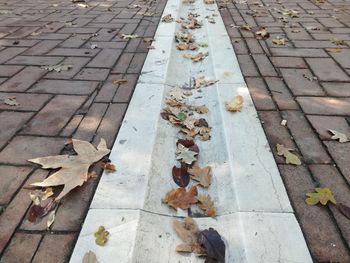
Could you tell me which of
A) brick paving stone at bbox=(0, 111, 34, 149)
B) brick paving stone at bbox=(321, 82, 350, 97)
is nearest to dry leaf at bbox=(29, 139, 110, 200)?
brick paving stone at bbox=(0, 111, 34, 149)

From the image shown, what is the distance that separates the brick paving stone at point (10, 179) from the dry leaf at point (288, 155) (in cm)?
138

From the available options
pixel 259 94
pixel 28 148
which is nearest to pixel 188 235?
pixel 28 148

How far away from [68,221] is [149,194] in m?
0.40

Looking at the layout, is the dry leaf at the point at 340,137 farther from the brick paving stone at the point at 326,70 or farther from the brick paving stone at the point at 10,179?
the brick paving stone at the point at 10,179

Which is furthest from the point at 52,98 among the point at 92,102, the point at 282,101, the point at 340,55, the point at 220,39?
the point at 340,55

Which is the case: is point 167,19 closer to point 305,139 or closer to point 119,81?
point 119,81

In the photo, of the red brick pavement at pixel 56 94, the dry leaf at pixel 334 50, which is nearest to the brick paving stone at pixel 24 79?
the red brick pavement at pixel 56 94

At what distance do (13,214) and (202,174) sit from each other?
0.96 metres

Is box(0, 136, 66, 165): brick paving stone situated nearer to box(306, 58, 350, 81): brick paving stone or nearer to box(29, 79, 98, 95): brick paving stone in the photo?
box(29, 79, 98, 95): brick paving stone

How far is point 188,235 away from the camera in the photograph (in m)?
1.52

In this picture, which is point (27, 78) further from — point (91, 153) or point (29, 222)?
point (29, 222)

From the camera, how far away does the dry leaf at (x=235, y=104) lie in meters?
2.35

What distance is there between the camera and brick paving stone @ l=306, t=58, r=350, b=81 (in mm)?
2799

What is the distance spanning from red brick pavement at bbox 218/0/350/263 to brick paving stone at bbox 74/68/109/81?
3.90 ft
